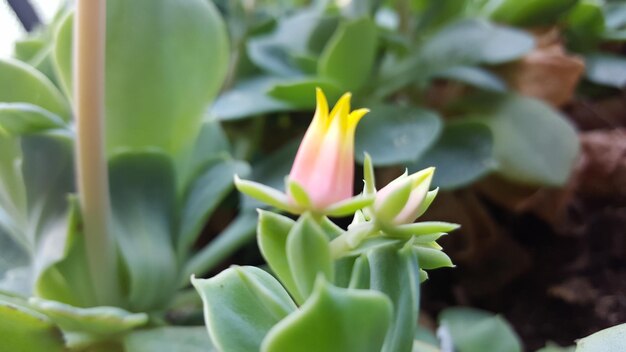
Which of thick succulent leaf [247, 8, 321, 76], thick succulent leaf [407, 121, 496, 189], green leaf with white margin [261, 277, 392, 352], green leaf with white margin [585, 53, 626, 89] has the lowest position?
green leaf with white margin [585, 53, 626, 89]

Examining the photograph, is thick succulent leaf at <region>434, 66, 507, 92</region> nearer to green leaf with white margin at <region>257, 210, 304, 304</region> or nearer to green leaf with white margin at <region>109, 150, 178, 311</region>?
green leaf with white margin at <region>109, 150, 178, 311</region>

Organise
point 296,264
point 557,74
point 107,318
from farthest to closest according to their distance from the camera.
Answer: point 557,74 → point 107,318 → point 296,264

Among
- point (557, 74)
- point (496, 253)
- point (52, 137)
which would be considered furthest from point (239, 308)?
point (557, 74)

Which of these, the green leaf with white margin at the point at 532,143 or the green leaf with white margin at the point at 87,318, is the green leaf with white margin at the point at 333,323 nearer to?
the green leaf with white margin at the point at 87,318

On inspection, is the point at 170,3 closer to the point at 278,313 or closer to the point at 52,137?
the point at 52,137

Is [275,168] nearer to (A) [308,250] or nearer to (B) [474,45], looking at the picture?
(B) [474,45]

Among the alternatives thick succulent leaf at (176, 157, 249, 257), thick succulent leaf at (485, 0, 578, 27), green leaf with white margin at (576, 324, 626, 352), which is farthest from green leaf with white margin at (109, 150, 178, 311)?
thick succulent leaf at (485, 0, 578, 27)
